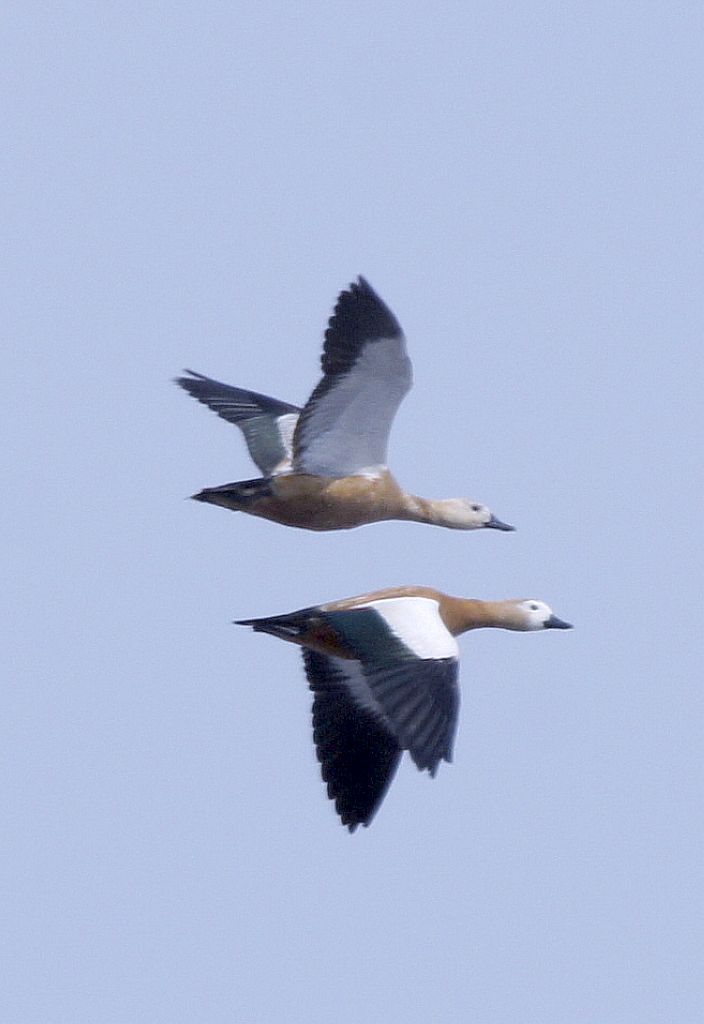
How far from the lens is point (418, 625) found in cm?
1334

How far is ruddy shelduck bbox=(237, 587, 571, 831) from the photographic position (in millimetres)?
12836

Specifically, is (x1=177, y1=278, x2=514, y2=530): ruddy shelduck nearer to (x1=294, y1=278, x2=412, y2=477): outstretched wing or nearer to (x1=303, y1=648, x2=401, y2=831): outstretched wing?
(x1=294, y1=278, x2=412, y2=477): outstretched wing

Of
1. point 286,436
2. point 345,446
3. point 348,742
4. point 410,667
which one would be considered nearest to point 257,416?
point 286,436

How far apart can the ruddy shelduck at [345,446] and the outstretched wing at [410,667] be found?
1123mm

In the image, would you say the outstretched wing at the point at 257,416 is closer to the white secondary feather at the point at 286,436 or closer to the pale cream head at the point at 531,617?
the white secondary feather at the point at 286,436

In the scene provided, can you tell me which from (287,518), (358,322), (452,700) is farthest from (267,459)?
(452,700)

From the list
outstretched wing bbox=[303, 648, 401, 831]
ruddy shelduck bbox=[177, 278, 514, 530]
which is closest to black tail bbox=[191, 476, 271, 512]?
ruddy shelduck bbox=[177, 278, 514, 530]

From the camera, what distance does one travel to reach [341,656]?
13977 mm

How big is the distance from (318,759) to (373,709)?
1.47ft

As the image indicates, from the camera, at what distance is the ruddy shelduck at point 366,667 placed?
12836mm

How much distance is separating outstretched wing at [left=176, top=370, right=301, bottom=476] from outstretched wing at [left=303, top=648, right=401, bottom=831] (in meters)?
1.68

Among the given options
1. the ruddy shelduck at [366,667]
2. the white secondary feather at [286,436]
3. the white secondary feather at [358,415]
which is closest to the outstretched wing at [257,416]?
the white secondary feather at [286,436]

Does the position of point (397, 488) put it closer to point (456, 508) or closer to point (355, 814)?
point (456, 508)

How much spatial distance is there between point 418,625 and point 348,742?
95 centimetres
